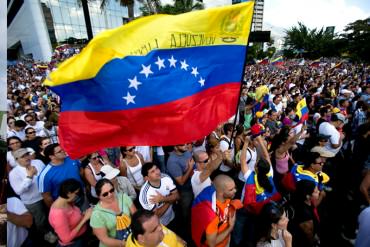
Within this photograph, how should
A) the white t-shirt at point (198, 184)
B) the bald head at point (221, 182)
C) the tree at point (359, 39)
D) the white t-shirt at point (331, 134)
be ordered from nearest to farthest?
the bald head at point (221, 182)
the white t-shirt at point (198, 184)
the white t-shirt at point (331, 134)
the tree at point (359, 39)

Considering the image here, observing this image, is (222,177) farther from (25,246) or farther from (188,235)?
(25,246)

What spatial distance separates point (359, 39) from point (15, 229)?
39256 mm

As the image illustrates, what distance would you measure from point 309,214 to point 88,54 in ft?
10.3

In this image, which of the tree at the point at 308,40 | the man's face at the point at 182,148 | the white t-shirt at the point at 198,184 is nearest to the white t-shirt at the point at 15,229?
the white t-shirt at the point at 198,184

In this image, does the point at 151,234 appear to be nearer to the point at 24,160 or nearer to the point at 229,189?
the point at 229,189

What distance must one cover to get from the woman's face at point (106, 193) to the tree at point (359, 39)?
3483 centimetres

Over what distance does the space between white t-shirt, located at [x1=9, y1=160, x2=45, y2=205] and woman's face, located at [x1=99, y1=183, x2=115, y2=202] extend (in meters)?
1.37

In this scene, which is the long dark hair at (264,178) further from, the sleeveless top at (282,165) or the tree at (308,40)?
the tree at (308,40)

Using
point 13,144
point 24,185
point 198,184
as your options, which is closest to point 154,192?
point 198,184

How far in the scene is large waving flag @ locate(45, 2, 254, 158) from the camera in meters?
2.73

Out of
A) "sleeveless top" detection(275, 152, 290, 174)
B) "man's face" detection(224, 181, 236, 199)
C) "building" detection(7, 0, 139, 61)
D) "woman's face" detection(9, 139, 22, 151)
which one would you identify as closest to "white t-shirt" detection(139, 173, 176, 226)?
"man's face" detection(224, 181, 236, 199)

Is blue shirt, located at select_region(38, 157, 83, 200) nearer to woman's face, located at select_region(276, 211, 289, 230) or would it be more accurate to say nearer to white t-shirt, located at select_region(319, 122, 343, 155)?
woman's face, located at select_region(276, 211, 289, 230)

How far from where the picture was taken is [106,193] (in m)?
2.71

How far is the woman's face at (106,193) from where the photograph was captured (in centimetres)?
270
